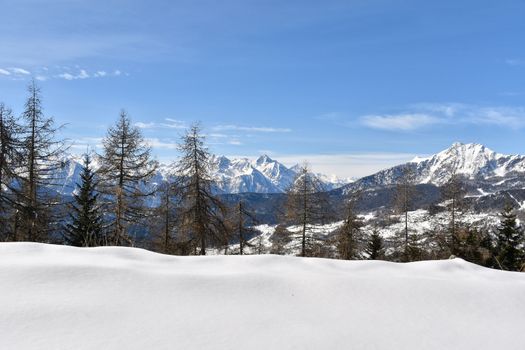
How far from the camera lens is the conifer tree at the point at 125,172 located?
17.9 m

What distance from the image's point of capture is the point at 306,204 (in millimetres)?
23766

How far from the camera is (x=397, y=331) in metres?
3.10

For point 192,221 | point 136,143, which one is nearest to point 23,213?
point 136,143

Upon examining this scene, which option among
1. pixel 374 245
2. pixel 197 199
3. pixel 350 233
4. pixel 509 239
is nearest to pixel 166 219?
pixel 197 199

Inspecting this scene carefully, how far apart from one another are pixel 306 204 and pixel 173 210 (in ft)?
26.3

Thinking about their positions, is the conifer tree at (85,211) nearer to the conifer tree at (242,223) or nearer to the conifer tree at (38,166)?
the conifer tree at (38,166)

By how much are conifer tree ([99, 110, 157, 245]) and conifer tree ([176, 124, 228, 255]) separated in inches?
67.3

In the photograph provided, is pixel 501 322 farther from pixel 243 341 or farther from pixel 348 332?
pixel 243 341

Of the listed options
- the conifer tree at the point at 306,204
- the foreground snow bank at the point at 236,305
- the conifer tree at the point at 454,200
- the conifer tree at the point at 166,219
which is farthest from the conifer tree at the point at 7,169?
A: the conifer tree at the point at 454,200

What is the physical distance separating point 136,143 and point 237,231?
9.13m

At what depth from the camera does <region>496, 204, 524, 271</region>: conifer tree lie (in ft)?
81.5

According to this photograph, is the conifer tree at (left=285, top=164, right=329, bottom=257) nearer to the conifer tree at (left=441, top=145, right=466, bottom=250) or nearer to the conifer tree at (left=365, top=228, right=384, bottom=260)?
the conifer tree at (left=365, top=228, right=384, bottom=260)

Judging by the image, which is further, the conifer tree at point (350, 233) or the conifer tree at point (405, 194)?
the conifer tree at point (405, 194)

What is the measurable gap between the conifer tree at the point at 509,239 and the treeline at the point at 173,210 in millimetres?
66
